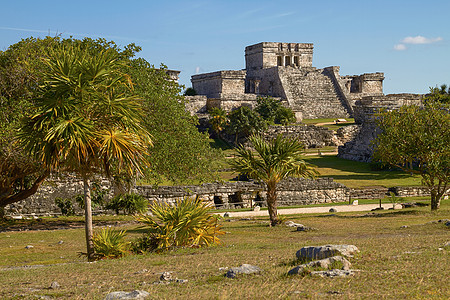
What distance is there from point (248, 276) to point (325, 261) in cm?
128

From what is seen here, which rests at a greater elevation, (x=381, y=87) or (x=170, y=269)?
(x=381, y=87)

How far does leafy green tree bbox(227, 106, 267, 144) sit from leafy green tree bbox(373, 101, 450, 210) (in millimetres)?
25807

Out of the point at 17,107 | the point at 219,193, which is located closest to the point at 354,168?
the point at 219,193

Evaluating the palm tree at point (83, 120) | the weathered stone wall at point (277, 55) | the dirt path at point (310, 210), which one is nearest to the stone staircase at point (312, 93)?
the weathered stone wall at point (277, 55)

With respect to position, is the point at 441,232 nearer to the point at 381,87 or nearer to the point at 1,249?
the point at 1,249

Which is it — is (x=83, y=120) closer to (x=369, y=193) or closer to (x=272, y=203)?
(x=272, y=203)

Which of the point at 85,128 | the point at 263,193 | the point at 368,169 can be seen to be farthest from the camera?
the point at 368,169

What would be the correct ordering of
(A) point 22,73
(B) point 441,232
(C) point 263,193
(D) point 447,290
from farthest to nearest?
1. (C) point 263,193
2. (A) point 22,73
3. (B) point 441,232
4. (D) point 447,290

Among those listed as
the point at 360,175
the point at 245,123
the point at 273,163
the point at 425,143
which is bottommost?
the point at 360,175

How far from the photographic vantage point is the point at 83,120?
12.7m

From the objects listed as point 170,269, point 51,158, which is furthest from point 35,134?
point 170,269

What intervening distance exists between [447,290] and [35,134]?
921 centimetres

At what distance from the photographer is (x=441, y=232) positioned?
49.4ft

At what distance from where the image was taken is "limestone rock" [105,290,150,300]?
7.88 m
